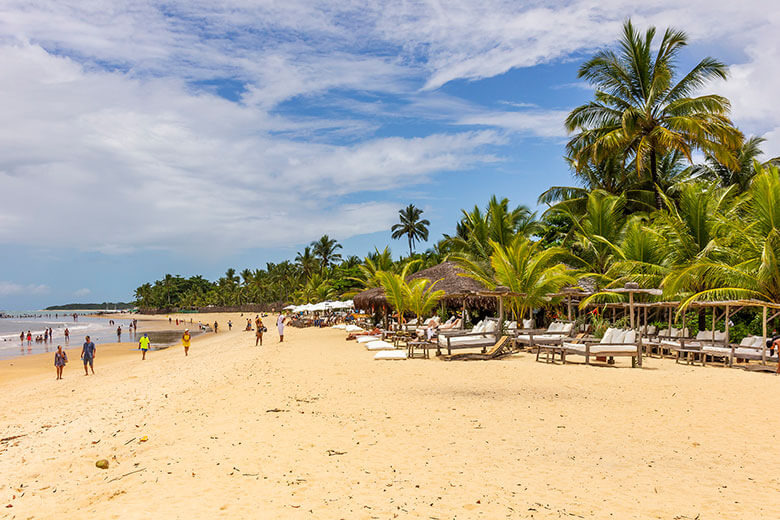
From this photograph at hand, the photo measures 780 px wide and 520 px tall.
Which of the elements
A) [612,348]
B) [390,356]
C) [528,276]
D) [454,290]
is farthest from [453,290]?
[612,348]

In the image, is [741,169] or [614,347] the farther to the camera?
[741,169]

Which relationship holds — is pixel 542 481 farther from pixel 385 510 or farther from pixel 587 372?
pixel 587 372

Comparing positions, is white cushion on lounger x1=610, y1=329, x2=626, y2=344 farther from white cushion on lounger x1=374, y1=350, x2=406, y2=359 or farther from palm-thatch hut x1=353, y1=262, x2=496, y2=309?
white cushion on lounger x1=374, y1=350, x2=406, y2=359

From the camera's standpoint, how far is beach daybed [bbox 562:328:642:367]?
11.4m

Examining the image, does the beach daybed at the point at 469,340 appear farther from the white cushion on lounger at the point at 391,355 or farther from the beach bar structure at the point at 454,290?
the beach bar structure at the point at 454,290

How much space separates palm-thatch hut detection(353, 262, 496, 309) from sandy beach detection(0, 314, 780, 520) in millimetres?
7231

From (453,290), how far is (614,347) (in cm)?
678

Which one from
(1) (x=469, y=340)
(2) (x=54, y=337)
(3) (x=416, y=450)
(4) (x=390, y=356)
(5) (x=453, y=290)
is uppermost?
(5) (x=453, y=290)

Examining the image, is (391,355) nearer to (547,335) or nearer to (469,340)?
(469,340)

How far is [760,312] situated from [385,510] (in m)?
12.9

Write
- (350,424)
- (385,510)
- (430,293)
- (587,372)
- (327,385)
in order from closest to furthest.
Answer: (385,510), (350,424), (327,385), (587,372), (430,293)

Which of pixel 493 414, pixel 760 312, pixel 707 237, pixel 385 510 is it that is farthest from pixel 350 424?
pixel 707 237

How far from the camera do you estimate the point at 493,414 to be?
7094 millimetres

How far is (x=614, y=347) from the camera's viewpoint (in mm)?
11602
